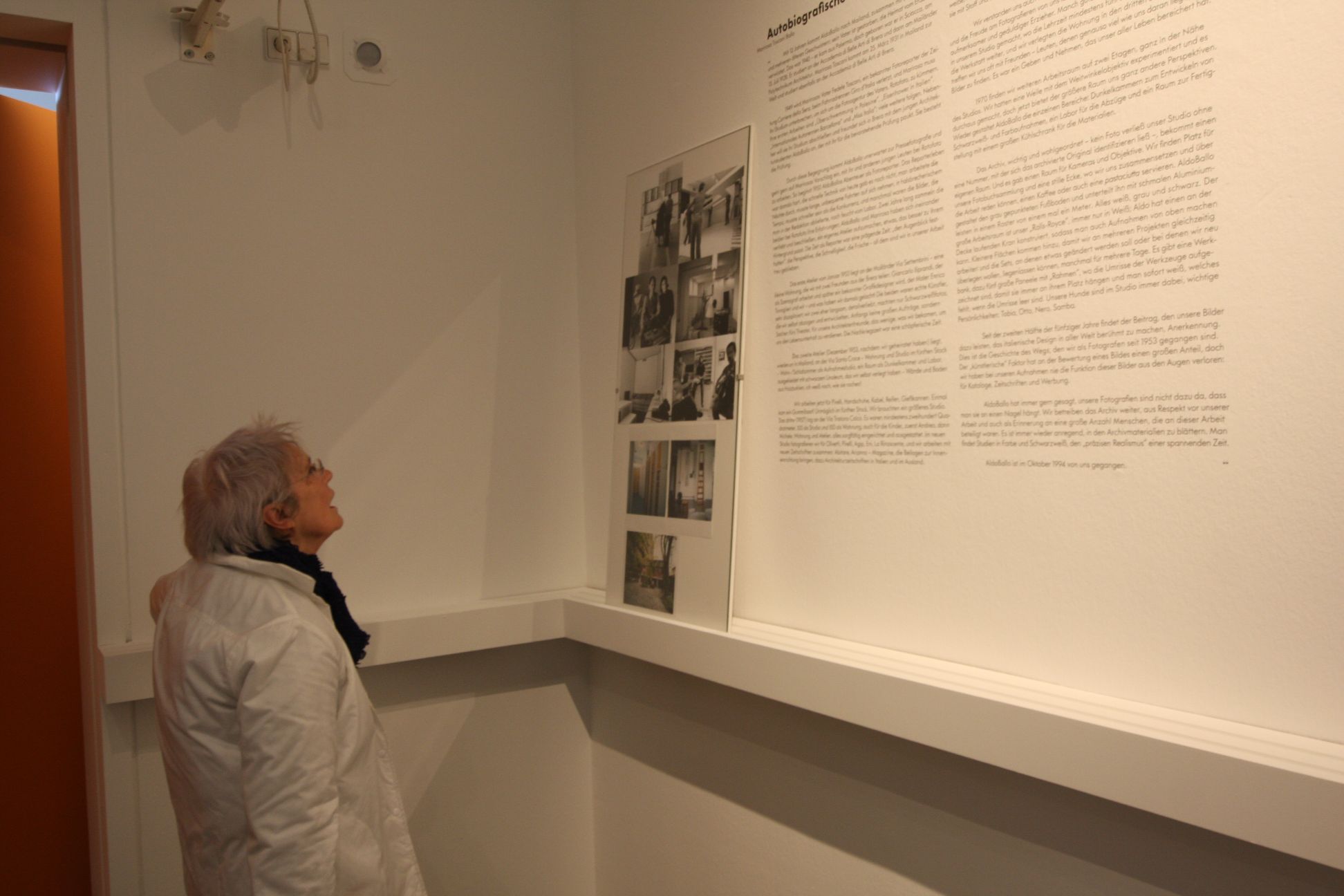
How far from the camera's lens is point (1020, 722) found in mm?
2014

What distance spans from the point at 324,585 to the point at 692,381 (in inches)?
50.4

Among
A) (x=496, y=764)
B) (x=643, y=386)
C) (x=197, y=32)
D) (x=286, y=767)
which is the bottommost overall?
(x=496, y=764)

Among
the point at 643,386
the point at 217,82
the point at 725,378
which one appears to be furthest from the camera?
the point at 643,386

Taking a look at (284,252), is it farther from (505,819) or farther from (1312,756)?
(1312,756)

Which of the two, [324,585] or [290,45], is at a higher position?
[290,45]

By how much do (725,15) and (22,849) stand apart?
163 inches

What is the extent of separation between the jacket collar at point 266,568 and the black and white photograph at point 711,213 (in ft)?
5.29

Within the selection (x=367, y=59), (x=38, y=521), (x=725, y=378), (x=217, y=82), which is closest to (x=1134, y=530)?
(x=725, y=378)

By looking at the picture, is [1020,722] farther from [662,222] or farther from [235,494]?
[662,222]

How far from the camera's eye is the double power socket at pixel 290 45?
10.6 feet

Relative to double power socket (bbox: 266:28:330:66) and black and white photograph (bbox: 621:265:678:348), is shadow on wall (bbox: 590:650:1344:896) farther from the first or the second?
double power socket (bbox: 266:28:330:66)

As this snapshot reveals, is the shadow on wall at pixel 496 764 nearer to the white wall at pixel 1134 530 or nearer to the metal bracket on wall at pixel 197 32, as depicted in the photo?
the white wall at pixel 1134 530

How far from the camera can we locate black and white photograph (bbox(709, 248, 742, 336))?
9.63ft

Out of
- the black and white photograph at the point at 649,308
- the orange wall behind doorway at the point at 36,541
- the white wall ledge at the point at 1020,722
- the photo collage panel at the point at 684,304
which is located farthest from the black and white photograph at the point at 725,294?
the orange wall behind doorway at the point at 36,541
